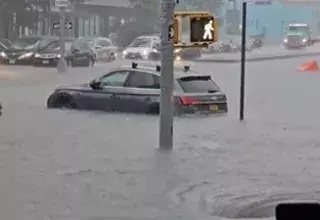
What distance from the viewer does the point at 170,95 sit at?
16.1 m

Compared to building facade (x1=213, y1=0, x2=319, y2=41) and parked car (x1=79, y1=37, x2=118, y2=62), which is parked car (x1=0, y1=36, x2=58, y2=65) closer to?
parked car (x1=79, y1=37, x2=118, y2=62)

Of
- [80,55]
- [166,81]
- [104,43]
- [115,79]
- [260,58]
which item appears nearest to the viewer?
[166,81]

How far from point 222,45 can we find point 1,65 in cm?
2729

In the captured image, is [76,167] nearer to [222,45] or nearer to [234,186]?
[234,186]

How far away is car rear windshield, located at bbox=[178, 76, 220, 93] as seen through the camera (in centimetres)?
2181

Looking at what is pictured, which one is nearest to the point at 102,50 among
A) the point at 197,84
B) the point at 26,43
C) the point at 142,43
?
the point at 142,43

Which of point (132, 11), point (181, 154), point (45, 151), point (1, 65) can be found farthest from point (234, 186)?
point (132, 11)

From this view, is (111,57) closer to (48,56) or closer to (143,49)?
(143,49)

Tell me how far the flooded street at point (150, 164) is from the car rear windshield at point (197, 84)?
0.72 meters

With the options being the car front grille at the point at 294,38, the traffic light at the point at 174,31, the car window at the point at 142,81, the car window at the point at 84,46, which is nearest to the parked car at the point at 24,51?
the car window at the point at 84,46

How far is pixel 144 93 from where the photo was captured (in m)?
21.9

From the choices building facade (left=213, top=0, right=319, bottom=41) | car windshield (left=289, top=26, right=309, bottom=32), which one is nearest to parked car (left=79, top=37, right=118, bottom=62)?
building facade (left=213, top=0, right=319, bottom=41)

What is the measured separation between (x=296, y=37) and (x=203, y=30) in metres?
66.3

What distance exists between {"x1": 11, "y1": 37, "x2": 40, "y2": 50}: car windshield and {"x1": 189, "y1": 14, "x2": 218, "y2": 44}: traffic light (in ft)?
105
